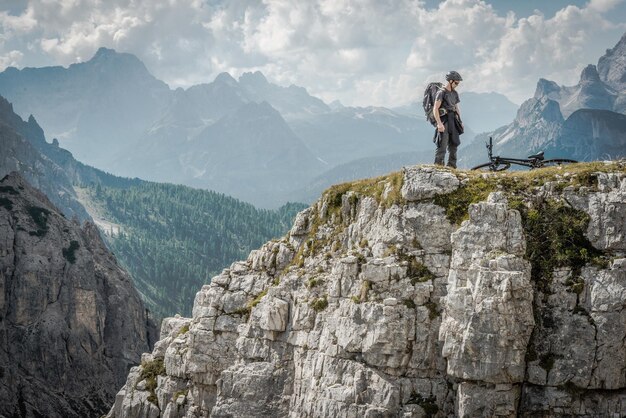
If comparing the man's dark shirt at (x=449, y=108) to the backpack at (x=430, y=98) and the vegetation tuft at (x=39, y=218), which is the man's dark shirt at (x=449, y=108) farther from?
the vegetation tuft at (x=39, y=218)

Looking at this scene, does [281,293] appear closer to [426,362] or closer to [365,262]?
[365,262]

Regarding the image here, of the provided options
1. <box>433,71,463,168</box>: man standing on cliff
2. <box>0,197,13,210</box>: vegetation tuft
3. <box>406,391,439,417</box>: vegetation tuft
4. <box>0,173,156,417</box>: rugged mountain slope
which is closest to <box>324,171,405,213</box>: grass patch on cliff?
<box>433,71,463,168</box>: man standing on cliff

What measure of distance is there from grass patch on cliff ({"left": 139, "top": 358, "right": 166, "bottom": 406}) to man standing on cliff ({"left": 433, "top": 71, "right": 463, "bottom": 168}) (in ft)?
88.2

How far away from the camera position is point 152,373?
57250 mm

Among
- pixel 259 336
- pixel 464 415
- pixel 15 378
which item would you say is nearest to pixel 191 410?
pixel 259 336

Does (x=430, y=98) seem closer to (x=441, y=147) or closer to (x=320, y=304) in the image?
(x=441, y=147)

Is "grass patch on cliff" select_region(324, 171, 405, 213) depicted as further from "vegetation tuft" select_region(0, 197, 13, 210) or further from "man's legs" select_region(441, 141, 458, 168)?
"vegetation tuft" select_region(0, 197, 13, 210)

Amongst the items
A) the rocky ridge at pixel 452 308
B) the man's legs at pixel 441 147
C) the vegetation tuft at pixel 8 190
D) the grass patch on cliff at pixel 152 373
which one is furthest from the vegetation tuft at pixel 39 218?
the man's legs at pixel 441 147

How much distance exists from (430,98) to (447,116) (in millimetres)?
1830

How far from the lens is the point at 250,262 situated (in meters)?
54.2

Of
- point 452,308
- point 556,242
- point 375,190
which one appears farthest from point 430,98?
point 452,308

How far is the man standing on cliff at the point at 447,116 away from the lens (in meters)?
43.5

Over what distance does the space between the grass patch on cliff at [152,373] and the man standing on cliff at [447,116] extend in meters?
26.9

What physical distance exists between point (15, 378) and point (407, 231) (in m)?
109
